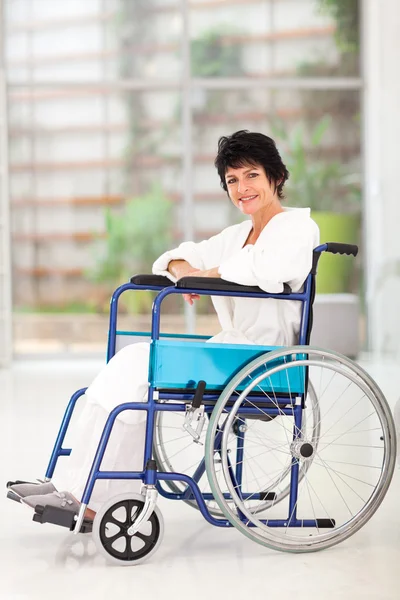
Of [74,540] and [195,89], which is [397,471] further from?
[195,89]

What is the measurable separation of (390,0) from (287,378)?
17.8 ft

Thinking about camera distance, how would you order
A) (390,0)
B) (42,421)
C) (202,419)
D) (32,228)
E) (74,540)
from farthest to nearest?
(32,228), (390,0), (42,421), (74,540), (202,419)

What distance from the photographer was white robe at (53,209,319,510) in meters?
2.00

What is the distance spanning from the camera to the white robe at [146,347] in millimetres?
2002

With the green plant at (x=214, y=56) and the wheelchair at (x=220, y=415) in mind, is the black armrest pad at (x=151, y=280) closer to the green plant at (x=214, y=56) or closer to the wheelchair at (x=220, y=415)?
the wheelchair at (x=220, y=415)

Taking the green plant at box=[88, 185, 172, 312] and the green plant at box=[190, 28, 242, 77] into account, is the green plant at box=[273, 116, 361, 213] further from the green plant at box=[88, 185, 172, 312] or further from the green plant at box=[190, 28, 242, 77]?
the green plant at box=[88, 185, 172, 312]

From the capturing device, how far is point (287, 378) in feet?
6.55

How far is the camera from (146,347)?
2.06 metres

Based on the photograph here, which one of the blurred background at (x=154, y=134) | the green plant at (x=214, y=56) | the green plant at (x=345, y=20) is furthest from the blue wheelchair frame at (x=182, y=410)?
the green plant at (x=345, y=20)

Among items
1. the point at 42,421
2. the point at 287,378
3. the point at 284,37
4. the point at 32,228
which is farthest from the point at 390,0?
the point at 287,378

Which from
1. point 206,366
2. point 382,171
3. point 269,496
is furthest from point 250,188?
point 382,171

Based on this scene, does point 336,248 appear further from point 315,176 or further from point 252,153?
point 315,176

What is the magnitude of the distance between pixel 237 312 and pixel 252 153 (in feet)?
1.23

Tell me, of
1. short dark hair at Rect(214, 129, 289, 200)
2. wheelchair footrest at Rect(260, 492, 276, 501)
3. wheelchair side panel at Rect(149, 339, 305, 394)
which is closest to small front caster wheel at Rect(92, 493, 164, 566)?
wheelchair side panel at Rect(149, 339, 305, 394)
